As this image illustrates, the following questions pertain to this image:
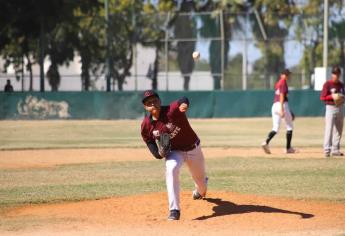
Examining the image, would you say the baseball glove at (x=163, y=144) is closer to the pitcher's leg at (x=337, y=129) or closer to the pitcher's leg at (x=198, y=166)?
the pitcher's leg at (x=198, y=166)

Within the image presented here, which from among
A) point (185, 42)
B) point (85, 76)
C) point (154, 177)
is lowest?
point (154, 177)

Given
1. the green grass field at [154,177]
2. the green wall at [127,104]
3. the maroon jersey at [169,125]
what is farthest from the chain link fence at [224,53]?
the maroon jersey at [169,125]

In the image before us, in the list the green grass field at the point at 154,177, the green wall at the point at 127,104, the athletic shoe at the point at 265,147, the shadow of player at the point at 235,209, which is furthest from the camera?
the green wall at the point at 127,104

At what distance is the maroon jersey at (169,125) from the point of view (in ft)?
29.0

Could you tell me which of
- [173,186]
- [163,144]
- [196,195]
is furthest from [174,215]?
[196,195]

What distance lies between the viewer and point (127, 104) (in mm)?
34688

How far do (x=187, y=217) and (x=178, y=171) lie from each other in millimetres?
616

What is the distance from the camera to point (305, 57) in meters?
39.7

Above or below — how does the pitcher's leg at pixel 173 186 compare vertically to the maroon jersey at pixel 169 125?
below

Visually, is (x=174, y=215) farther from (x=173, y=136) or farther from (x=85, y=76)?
(x=85, y=76)

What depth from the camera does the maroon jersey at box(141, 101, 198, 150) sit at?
8.84 metres

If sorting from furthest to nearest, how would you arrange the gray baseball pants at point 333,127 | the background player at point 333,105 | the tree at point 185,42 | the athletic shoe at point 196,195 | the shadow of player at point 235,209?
1. the tree at point 185,42
2. the gray baseball pants at point 333,127
3. the background player at point 333,105
4. the athletic shoe at point 196,195
5. the shadow of player at point 235,209

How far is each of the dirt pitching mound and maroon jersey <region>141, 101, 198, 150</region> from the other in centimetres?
96

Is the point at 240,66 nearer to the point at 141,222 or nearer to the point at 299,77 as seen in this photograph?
the point at 299,77
